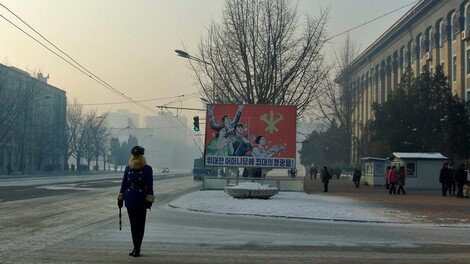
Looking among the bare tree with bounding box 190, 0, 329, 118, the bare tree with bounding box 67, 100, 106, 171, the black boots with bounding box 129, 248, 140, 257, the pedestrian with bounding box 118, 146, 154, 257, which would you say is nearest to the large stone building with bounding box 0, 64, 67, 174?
the bare tree with bounding box 67, 100, 106, 171

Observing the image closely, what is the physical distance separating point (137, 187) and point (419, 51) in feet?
212

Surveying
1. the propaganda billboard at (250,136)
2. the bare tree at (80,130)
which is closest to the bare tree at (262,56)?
the propaganda billboard at (250,136)

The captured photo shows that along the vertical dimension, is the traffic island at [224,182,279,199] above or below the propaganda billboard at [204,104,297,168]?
below

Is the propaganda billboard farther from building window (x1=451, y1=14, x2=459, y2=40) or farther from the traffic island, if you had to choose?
building window (x1=451, y1=14, x2=459, y2=40)

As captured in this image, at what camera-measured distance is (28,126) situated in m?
74.6

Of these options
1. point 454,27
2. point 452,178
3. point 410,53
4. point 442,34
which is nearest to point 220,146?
point 452,178

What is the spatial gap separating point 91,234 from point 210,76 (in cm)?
2346

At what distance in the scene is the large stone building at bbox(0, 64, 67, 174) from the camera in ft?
221

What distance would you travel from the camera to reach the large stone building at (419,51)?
178ft

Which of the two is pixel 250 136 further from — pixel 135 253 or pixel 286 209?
pixel 135 253

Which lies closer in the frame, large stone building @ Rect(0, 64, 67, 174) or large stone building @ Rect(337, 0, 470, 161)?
large stone building @ Rect(337, 0, 470, 161)

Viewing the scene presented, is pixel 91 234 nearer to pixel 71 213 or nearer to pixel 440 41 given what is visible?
pixel 71 213

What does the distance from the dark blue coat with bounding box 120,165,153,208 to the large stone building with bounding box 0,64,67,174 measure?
185 ft

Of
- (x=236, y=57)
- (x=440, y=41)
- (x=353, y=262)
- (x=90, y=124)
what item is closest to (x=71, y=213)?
(x=353, y=262)
